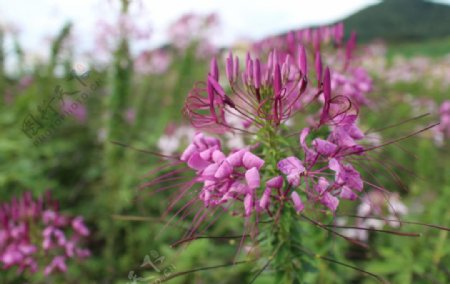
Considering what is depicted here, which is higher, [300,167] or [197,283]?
[300,167]

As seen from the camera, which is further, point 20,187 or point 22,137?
point 22,137

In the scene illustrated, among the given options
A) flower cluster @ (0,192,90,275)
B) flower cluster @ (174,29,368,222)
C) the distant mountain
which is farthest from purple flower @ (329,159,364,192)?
→ the distant mountain

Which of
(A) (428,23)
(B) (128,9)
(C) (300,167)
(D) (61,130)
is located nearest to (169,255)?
(C) (300,167)

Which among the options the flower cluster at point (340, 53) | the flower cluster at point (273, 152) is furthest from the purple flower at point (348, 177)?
the flower cluster at point (340, 53)

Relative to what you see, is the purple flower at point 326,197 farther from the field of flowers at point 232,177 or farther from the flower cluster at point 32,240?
the flower cluster at point 32,240

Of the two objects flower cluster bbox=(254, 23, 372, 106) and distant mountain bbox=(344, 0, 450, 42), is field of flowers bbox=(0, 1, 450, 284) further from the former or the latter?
distant mountain bbox=(344, 0, 450, 42)

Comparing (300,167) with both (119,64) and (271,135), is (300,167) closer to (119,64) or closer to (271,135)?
(271,135)

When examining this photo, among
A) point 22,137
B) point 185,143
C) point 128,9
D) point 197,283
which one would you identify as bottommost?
point 197,283

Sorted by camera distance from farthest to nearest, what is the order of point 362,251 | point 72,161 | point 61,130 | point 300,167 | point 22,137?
point 61,130 → point 72,161 → point 22,137 → point 362,251 → point 300,167

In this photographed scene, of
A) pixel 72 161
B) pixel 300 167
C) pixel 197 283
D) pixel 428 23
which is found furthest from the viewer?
pixel 428 23
